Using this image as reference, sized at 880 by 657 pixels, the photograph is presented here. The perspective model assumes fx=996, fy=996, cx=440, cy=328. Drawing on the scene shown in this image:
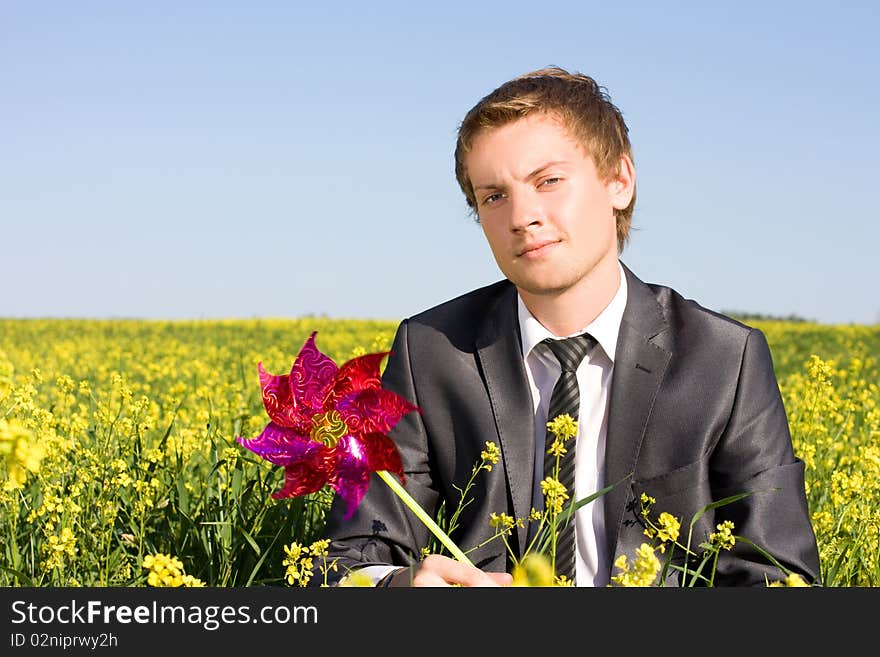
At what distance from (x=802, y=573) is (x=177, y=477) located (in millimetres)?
2182

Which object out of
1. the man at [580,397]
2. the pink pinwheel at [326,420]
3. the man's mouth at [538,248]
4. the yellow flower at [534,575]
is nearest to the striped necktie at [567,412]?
the man at [580,397]

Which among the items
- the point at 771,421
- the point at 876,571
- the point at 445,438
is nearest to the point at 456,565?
the point at 445,438

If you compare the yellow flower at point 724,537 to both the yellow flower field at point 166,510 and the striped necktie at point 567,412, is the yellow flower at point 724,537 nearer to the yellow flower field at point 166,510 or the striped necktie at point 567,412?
the striped necktie at point 567,412

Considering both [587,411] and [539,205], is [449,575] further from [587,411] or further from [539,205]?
[539,205]

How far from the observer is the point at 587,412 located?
271 cm

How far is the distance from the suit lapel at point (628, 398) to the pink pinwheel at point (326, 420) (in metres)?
0.67

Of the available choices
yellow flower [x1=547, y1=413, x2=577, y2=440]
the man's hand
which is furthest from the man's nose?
the man's hand

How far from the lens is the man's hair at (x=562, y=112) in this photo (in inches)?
108

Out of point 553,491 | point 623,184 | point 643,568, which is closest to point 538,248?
point 623,184

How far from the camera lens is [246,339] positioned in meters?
19.2

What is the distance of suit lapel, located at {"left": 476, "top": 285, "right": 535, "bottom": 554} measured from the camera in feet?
8.71

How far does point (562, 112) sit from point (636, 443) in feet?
3.06

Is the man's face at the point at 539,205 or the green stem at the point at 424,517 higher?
the man's face at the point at 539,205

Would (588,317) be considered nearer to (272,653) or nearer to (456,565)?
(456,565)
